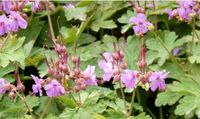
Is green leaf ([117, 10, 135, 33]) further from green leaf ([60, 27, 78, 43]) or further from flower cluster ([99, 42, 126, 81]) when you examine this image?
flower cluster ([99, 42, 126, 81])

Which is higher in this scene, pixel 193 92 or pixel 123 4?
pixel 123 4

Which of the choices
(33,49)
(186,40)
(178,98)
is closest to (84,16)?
(33,49)

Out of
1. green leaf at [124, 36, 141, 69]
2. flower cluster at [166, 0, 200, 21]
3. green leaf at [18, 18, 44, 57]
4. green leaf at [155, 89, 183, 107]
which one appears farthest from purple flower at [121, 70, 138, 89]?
green leaf at [18, 18, 44, 57]

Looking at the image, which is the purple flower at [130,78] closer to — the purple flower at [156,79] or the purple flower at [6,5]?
the purple flower at [156,79]

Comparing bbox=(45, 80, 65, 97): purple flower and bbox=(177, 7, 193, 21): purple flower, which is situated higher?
bbox=(177, 7, 193, 21): purple flower

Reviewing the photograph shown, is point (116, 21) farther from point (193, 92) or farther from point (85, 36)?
point (193, 92)

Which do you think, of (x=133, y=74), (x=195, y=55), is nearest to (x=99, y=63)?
(x=133, y=74)

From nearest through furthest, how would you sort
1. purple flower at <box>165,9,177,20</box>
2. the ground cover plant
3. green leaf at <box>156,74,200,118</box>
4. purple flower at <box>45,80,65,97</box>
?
purple flower at <box>45,80,65,97</box> < the ground cover plant < green leaf at <box>156,74,200,118</box> < purple flower at <box>165,9,177,20</box>
